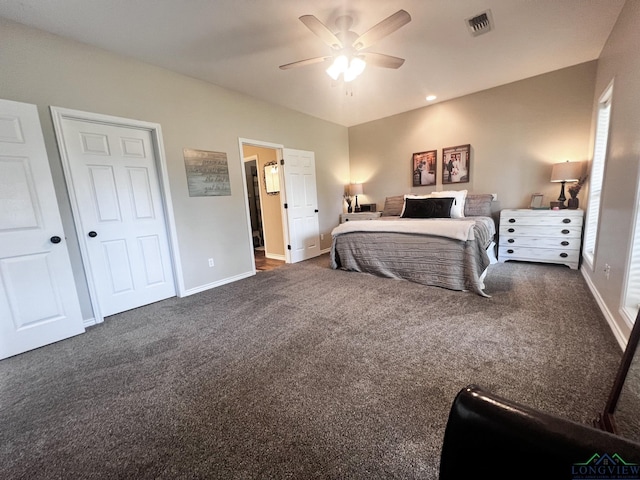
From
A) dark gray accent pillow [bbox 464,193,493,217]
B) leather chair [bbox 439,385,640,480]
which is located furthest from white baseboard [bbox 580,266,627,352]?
leather chair [bbox 439,385,640,480]

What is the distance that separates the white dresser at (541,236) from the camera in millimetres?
3311

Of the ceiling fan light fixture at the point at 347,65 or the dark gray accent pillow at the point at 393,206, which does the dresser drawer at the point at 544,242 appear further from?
the ceiling fan light fixture at the point at 347,65

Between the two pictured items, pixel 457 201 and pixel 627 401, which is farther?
pixel 457 201

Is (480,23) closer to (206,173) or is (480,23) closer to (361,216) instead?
(361,216)

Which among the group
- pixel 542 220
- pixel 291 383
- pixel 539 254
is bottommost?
pixel 291 383

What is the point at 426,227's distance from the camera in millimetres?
3020

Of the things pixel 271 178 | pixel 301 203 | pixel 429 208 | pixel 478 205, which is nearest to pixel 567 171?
pixel 478 205

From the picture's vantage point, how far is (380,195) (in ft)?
17.5

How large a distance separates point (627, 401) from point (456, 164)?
3.95 m

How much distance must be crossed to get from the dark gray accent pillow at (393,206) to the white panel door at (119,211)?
3.60 meters

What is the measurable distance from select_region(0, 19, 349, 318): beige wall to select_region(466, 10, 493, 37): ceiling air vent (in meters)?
2.68

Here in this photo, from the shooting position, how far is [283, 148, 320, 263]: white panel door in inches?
171

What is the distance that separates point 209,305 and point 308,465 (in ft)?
6.83

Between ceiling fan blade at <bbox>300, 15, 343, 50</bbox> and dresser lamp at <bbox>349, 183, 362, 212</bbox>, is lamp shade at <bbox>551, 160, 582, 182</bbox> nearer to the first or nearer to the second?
dresser lamp at <bbox>349, 183, 362, 212</bbox>
